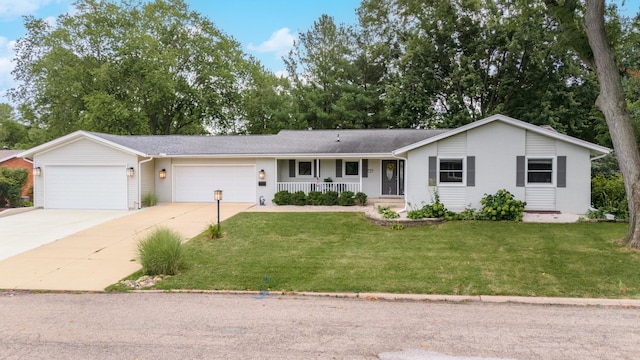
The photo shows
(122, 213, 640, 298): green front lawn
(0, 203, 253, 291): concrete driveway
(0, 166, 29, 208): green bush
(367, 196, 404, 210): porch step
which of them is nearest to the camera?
(122, 213, 640, 298): green front lawn

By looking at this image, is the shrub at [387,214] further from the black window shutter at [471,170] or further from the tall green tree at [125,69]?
the tall green tree at [125,69]

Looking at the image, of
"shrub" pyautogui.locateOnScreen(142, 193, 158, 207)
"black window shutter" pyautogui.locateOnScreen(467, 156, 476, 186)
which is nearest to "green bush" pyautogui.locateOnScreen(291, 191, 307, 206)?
"shrub" pyautogui.locateOnScreen(142, 193, 158, 207)

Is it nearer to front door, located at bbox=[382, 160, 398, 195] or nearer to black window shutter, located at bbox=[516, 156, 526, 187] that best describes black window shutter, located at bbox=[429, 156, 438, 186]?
black window shutter, located at bbox=[516, 156, 526, 187]

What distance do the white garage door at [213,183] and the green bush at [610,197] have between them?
13733mm

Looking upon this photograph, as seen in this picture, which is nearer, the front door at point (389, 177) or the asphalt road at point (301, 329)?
the asphalt road at point (301, 329)

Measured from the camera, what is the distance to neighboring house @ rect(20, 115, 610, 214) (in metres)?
13.2

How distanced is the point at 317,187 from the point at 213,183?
16.3 feet

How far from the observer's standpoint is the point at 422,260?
319 inches

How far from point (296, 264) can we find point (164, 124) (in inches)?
1171

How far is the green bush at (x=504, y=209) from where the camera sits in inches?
491

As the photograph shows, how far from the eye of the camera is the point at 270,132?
33219 mm

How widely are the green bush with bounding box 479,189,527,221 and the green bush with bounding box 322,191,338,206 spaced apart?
6185 millimetres

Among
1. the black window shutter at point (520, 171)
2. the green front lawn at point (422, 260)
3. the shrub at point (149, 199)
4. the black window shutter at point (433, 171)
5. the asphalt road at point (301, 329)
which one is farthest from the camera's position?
the shrub at point (149, 199)

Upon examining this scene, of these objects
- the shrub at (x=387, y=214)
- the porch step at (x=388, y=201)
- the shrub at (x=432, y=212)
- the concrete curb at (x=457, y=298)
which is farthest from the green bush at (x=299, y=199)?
the concrete curb at (x=457, y=298)
